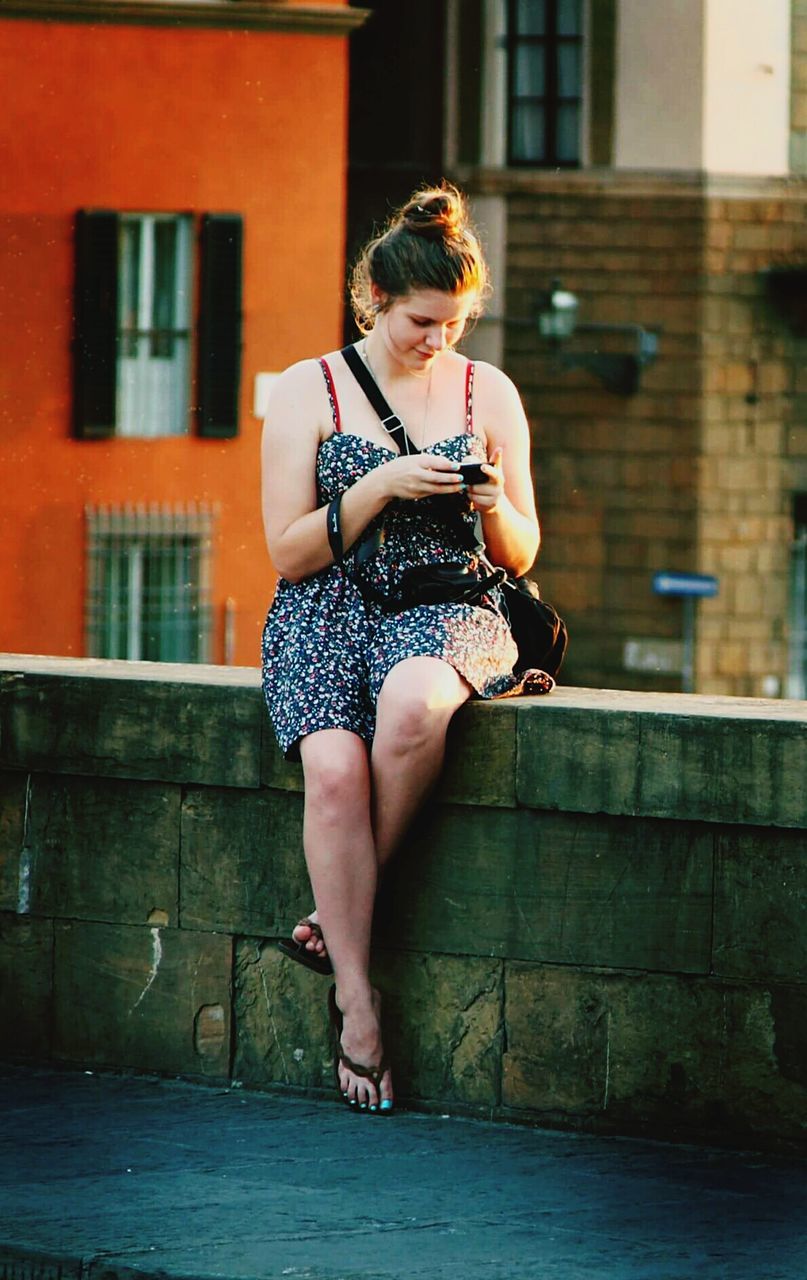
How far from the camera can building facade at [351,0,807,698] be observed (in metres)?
21.8

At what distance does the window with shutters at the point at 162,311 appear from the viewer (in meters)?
17.4

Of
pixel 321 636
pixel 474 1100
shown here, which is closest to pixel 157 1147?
pixel 474 1100

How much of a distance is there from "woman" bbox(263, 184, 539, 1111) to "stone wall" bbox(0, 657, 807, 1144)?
0.13 meters

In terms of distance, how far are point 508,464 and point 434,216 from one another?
51cm

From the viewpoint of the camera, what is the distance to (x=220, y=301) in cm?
1786

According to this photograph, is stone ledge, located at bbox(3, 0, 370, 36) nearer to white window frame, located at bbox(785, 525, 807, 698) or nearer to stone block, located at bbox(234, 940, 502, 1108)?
white window frame, located at bbox(785, 525, 807, 698)

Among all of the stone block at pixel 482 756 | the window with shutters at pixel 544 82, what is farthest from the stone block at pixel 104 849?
the window with shutters at pixel 544 82

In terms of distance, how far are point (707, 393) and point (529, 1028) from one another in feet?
58.6

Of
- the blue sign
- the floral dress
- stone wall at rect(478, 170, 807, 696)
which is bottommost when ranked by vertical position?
the floral dress

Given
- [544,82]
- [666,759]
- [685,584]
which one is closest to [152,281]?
[544,82]

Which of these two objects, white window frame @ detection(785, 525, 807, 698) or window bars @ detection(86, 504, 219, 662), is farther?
white window frame @ detection(785, 525, 807, 698)

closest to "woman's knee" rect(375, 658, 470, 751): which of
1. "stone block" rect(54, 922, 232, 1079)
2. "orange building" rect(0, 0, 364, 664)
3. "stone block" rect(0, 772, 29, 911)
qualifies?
"stone block" rect(54, 922, 232, 1079)

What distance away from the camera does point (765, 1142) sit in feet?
15.0

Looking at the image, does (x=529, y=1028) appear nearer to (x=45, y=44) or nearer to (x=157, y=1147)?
(x=157, y=1147)
